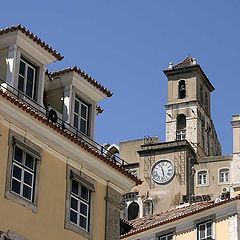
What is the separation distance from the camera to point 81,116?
101 feet

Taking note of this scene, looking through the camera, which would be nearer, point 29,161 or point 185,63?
point 29,161

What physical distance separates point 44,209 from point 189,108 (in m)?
84.3

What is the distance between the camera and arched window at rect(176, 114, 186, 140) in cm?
10894

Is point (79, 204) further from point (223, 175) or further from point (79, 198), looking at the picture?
point (223, 175)

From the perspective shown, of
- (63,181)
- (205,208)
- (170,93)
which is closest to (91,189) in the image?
(63,181)

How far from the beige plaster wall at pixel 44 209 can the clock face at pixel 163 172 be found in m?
66.1

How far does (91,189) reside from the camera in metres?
29.6

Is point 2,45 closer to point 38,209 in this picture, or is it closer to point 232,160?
point 38,209

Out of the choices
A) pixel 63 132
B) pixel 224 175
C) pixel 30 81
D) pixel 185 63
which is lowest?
pixel 63 132

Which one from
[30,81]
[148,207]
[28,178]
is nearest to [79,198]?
[28,178]

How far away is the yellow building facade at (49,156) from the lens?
2638 centimetres

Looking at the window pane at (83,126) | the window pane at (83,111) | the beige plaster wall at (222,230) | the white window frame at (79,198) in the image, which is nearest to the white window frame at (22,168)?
the white window frame at (79,198)

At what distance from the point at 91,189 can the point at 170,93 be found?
83361 mm

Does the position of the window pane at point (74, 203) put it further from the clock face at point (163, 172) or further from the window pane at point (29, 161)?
the clock face at point (163, 172)
